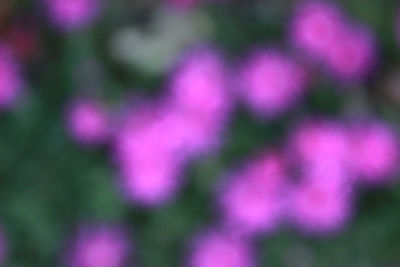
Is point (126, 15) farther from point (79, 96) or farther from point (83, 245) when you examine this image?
point (83, 245)

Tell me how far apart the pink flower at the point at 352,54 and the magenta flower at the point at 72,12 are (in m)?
0.38

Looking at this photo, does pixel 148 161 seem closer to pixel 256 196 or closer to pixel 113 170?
pixel 113 170

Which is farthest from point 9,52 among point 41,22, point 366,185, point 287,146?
point 366,185

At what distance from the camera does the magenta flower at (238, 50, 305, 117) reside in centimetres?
135

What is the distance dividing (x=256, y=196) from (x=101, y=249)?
24 centimetres

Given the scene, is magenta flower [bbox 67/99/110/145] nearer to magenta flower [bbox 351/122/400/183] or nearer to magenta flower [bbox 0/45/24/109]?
magenta flower [bbox 0/45/24/109]

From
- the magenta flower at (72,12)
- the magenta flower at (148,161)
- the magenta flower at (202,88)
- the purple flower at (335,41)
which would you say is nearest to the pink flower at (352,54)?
the purple flower at (335,41)

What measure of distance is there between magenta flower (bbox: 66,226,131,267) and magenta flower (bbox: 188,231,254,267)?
101mm

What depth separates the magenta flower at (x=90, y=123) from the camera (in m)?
1.36

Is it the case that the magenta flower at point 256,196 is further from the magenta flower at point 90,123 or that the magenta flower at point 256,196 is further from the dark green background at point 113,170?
the magenta flower at point 90,123

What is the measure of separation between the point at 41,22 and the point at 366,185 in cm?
58

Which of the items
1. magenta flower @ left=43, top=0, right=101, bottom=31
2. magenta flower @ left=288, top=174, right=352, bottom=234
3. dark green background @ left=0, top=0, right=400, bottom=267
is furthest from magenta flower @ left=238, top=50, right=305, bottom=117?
magenta flower @ left=43, top=0, right=101, bottom=31

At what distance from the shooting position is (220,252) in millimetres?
1306

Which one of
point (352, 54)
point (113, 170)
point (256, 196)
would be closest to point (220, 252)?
point (256, 196)
